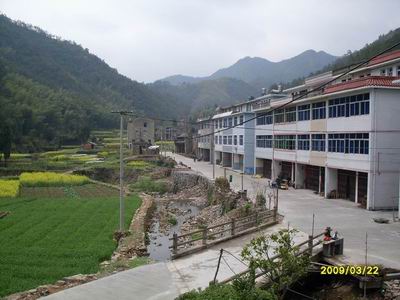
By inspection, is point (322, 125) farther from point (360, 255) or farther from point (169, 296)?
point (169, 296)

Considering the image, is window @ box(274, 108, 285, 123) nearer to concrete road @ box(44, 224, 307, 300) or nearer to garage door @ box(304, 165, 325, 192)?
garage door @ box(304, 165, 325, 192)

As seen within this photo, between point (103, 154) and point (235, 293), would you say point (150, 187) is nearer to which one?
point (103, 154)

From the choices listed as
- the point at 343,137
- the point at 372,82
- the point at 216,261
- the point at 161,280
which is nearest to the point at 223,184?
the point at 343,137

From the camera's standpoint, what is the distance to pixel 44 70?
409ft

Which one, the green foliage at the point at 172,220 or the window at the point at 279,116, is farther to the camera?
the window at the point at 279,116

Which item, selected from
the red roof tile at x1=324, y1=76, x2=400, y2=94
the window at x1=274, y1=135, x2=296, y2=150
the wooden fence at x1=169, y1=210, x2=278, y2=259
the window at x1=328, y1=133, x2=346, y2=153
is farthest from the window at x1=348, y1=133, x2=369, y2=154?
the window at x1=274, y1=135, x2=296, y2=150

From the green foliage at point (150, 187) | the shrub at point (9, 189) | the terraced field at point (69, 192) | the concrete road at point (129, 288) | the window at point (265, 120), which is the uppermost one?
the window at point (265, 120)

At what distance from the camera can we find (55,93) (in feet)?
342

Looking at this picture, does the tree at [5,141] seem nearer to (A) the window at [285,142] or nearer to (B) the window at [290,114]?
(A) the window at [285,142]

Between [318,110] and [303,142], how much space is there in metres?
3.64

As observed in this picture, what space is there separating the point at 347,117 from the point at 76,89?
115 m
